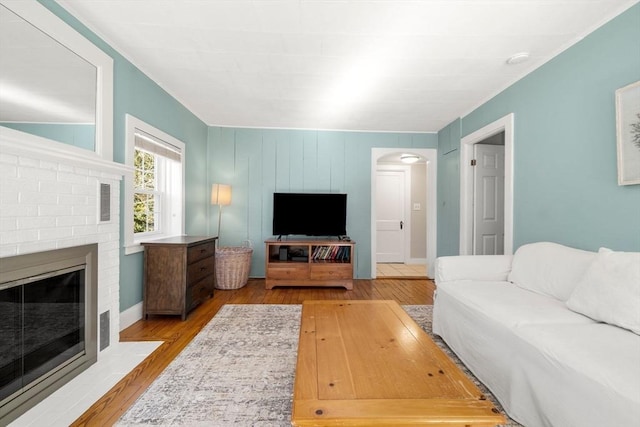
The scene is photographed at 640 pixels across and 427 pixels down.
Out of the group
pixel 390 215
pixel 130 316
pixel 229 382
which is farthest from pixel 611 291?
pixel 390 215

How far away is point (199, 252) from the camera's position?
288cm

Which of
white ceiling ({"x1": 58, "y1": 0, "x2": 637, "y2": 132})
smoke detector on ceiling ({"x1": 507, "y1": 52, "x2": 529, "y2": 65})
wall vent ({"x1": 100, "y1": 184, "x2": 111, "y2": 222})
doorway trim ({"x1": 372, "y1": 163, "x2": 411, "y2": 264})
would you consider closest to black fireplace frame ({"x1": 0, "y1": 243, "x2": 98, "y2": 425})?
wall vent ({"x1": 100, "y1": 184, "x2": 111, "y2": 222})

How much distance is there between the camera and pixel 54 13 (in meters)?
1.74

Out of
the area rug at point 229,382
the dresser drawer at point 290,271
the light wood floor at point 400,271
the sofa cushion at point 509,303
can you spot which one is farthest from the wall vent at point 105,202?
the light wood floor at point 400,271

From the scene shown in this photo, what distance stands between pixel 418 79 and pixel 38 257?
10.5 feet

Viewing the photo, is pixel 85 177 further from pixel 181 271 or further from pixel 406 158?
pixel 406 158

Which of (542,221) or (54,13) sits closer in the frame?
(54,13)

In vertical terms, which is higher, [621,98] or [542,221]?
[621,98]

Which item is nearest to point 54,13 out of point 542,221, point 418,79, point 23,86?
point 23,86

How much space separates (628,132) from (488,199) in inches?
77.2

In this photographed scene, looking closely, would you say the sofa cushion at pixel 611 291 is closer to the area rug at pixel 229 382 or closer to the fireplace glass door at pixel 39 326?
the area rug at pixel 229 382

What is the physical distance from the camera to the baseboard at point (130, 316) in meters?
2.41

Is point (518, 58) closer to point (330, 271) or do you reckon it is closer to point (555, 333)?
point (555, 333)

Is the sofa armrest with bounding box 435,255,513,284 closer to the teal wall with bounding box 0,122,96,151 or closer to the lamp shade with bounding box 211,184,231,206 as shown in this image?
the teal wall with bounding box 0,122,96,151
